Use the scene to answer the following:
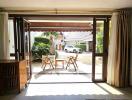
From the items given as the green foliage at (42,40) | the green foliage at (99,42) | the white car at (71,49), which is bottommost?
the white car at (71,49)

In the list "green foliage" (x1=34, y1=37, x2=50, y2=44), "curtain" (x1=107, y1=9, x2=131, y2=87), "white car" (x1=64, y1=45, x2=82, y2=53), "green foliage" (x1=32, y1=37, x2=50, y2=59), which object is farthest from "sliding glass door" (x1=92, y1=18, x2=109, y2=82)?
"white car" (x1=64, y1=45, x2=82, y2=53)

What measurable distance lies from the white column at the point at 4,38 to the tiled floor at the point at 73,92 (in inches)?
44.5

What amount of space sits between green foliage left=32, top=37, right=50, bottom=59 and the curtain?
236 inches

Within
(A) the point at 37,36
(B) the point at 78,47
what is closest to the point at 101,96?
(A) the point at 37,36

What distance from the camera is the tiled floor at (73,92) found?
429cm

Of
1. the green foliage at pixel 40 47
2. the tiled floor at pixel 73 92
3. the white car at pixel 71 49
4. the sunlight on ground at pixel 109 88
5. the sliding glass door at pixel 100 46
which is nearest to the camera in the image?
the tiled floor at pixel 73 92

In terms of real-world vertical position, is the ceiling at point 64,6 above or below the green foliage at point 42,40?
above

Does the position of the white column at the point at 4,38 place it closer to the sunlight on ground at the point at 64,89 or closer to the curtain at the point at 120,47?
the sunlight on ground at the point at 64,89

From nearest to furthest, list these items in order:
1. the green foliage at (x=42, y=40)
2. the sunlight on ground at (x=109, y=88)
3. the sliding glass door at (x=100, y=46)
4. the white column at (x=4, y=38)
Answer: the sunlight on ground at (x=109, y=88) < the white column at (x=4, y=38) < the sliding glass door at (x=100, y=46) < the green foliage at (x=42, y=40)

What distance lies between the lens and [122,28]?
5074mm

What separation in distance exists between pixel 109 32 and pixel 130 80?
1527 millimetres

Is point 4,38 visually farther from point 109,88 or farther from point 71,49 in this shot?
point 71,49

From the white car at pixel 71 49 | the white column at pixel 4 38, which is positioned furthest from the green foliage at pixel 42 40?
the white column at pixel 4 38

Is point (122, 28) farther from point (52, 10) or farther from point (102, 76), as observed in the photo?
point (52, 10)
